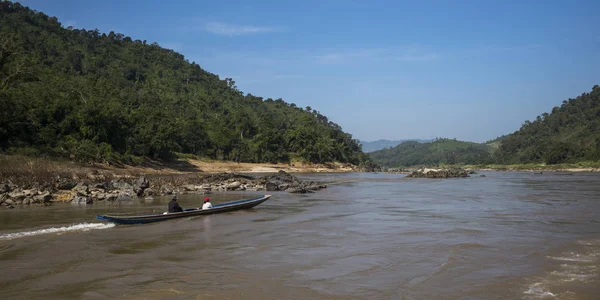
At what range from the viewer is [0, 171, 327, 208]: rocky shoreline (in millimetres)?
26241

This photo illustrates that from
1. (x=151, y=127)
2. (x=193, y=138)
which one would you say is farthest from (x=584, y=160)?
(x=151, y=127)

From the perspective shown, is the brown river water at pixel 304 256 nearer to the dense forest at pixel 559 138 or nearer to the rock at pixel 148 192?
the rock at pixel 148 192

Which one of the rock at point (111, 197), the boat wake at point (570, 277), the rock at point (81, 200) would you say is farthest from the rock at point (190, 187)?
the boat wake at point (570, 277)

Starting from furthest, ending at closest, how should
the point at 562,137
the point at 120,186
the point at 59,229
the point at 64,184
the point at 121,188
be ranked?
the point at 562,137 → the point at 120,186 → the point at 121,188 → the point at 64,184 → the point at 59,229

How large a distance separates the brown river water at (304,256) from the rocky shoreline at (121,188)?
298cm

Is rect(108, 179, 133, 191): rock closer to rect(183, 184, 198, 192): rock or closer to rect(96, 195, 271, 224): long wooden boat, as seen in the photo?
rect(183, 184, 198, 192): rock

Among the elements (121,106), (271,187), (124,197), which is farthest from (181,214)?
(121,106)

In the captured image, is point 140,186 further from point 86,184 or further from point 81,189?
point 81,189

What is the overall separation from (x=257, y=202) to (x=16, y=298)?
54.1 ft

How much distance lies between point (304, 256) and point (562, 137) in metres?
155

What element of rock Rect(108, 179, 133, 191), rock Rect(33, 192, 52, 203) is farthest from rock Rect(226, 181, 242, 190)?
rock Rect(33, 192, 52, 203)

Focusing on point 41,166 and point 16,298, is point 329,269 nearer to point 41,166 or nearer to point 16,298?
point 16,298

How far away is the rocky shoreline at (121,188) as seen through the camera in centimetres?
2624

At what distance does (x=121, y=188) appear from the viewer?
3180 centimetres
